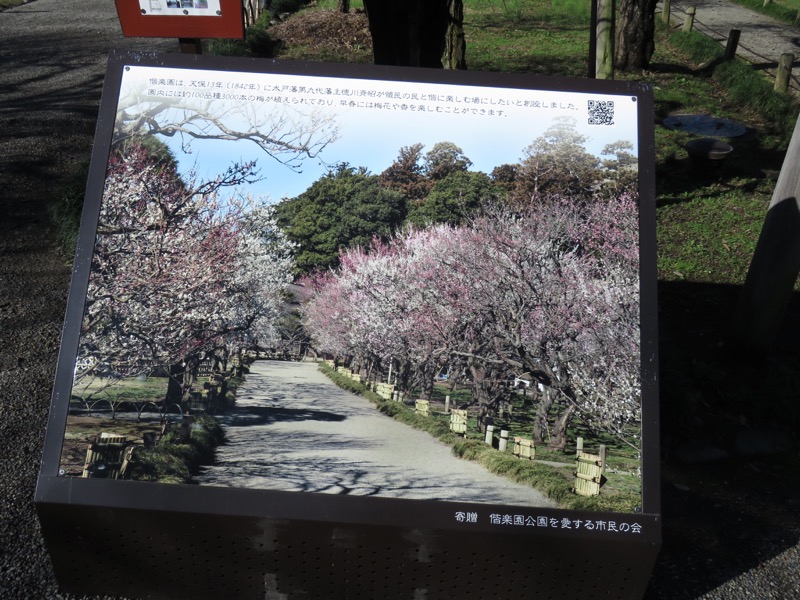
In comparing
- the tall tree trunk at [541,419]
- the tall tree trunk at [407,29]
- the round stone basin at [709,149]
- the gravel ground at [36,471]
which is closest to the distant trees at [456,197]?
the tall tree trunk at [541,419]

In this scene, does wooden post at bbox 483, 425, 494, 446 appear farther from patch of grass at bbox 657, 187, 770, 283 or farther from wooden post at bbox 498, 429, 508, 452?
patch of grass at bbox 657, 187, 770, 283

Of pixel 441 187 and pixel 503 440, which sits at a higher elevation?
pixel 441 187

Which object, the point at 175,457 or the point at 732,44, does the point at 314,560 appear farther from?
the point at 732,44

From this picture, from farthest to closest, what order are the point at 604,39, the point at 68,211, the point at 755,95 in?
1. the point at 755,95
2. the point at 68,211
3. the point at 604,39

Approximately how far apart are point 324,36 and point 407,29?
12.8m

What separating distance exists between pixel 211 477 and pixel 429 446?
2.76 feet

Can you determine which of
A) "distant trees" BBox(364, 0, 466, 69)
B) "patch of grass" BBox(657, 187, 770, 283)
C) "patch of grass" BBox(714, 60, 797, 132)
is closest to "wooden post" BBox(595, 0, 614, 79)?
"distant trees" BBox(364, 0, 466, 69)

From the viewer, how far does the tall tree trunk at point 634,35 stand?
12453 mm

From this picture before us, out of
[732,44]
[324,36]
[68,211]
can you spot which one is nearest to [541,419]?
[68,211]

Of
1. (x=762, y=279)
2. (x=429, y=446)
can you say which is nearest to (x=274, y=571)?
(x=429, y=446)

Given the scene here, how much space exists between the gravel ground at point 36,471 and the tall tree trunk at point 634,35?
942cm

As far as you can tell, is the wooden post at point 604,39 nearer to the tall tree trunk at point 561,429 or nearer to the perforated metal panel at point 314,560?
the tall tree trunk at point 561,429

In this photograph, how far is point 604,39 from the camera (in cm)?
532

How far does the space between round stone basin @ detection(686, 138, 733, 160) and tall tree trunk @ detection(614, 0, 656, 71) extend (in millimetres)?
5370
